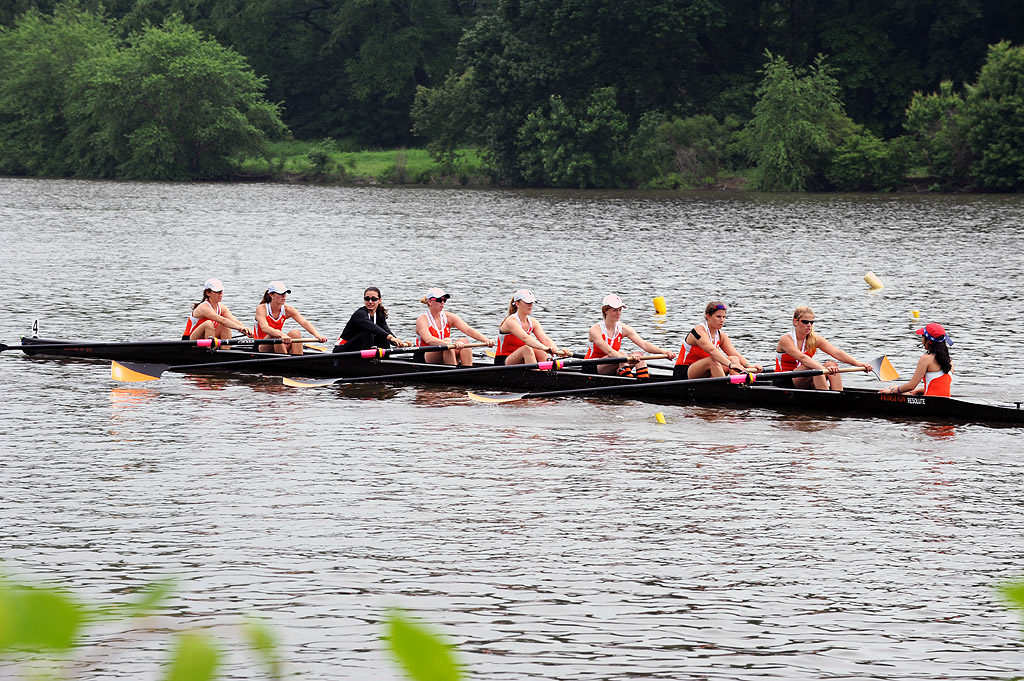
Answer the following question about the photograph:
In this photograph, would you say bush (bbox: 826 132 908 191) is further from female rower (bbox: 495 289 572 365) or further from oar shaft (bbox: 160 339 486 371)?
oar shaft (bbox: 160 339 486 371)

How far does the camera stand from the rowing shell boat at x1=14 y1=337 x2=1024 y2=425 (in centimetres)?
1645

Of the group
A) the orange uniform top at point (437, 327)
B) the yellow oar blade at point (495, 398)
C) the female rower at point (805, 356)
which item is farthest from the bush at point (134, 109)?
the female rower at point (805, 356)

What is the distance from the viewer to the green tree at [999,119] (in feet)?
202

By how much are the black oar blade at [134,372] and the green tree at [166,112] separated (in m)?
65.5

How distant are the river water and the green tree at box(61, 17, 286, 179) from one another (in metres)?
55.3

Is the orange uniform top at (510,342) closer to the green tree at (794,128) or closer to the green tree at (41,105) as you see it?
the green tree at (794,128)

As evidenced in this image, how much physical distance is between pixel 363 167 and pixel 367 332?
223 feet

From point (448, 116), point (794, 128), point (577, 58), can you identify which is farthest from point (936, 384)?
point (448, 116)

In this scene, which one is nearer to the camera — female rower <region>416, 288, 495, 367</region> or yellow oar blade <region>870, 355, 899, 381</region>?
yellow oar blade <region>870, 355, 899, 381</region>

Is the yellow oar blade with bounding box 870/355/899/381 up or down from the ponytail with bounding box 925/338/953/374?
down

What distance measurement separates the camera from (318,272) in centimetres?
3681

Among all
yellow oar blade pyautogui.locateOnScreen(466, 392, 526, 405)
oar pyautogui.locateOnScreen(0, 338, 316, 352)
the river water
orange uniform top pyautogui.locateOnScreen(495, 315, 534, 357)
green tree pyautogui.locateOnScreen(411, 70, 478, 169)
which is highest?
green tree pyautogui.locateOnScreen(411, 70, 478, 169)

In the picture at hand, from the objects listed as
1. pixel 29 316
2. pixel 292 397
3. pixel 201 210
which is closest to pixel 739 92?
pixel 201 210

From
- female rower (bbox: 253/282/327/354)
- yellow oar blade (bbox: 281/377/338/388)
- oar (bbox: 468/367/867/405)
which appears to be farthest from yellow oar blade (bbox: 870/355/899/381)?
female rower (bbox: 253/282/327/354)
